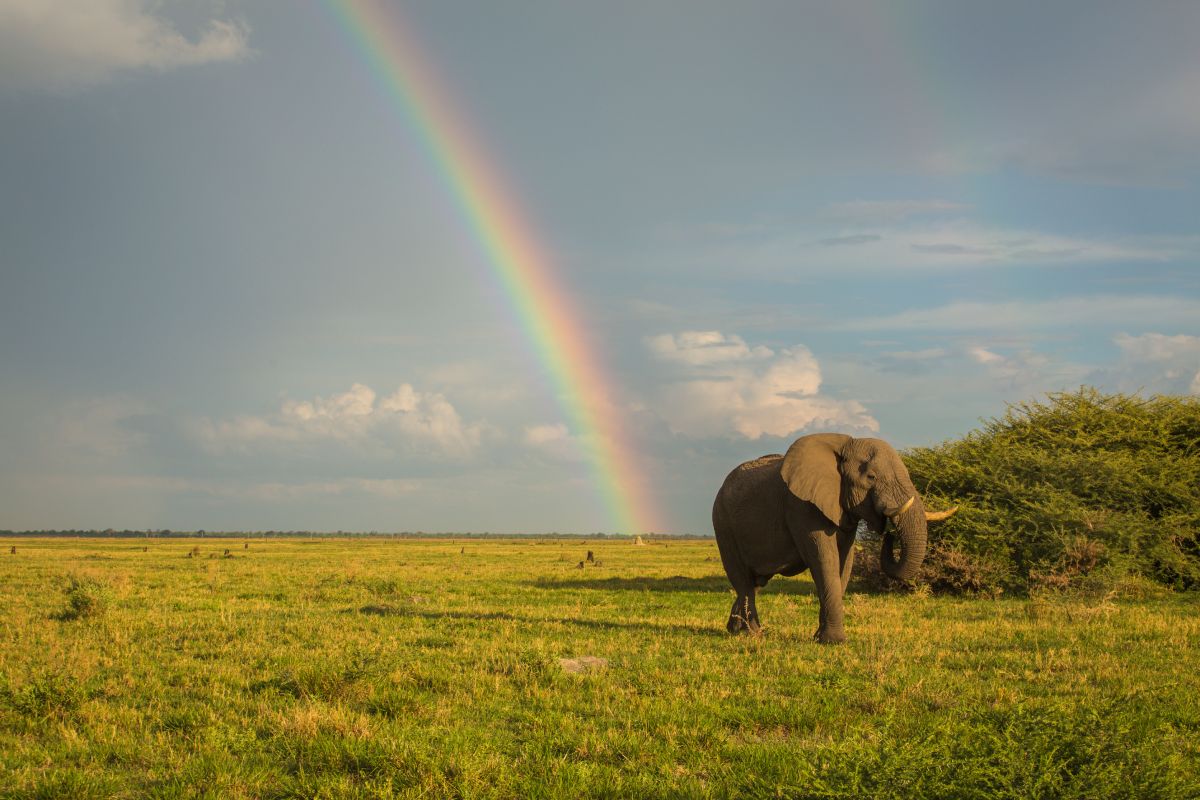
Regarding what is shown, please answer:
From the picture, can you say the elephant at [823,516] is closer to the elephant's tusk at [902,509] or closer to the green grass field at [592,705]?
the elephant's tusk at [902,509]

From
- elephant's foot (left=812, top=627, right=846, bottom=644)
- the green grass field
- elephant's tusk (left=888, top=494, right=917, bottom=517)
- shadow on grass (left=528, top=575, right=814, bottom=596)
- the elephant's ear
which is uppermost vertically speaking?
the elephant's ear

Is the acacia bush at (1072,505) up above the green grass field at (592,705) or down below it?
above

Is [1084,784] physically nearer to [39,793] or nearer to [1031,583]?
[39,793]

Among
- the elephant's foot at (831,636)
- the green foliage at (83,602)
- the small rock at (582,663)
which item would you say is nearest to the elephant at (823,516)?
the elephant's foot at (831,636)

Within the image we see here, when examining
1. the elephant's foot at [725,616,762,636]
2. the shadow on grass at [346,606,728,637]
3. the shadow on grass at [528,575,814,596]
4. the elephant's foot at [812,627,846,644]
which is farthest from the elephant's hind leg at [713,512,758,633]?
the shadow on grass at [528,575,814,596]

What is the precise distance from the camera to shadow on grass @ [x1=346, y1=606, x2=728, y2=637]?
16922 mm

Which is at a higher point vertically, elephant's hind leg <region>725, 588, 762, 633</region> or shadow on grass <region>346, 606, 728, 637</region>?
elephant's hind leg <region>725, 588, 762, 633</region>

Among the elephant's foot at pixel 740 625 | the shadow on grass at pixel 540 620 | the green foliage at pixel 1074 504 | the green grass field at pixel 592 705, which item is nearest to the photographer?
the green grass field at pixel 592 705

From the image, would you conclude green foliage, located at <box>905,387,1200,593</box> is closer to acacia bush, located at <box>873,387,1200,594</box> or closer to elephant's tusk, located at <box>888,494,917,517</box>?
acacia bush, located at <box>873,387,1200,594</box>

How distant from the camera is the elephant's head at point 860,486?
1514 centimetres

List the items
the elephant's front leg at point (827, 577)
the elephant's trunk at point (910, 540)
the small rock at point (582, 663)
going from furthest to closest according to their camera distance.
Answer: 1. the elephant's trunk at point (910, 540)
2. the elephant's front leg at point (827, 577)
3. the small rock at point (582, 663)

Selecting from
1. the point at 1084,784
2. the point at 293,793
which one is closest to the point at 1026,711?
the point at 1084,784

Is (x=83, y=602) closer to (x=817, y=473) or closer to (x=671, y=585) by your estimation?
(x=817, y=473)

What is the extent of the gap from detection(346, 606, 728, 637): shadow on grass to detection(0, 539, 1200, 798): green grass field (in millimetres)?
171
